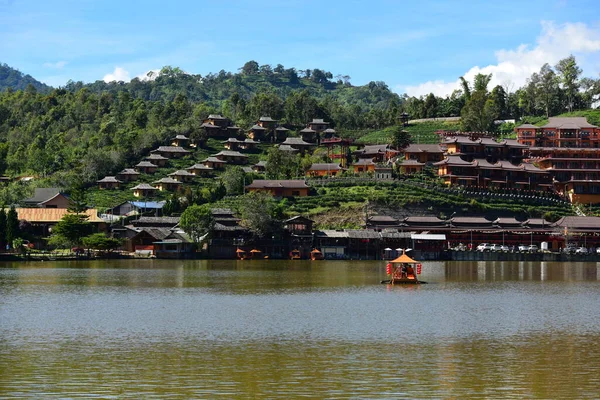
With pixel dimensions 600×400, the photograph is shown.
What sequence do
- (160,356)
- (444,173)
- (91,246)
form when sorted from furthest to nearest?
(444,173) < (91,246) < (160,356)

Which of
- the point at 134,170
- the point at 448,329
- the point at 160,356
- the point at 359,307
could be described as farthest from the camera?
the point at 134,170

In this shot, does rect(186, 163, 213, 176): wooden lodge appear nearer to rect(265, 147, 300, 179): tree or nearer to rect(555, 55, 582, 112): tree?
rect(265, 147, 300, 179): tree

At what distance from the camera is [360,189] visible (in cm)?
12506

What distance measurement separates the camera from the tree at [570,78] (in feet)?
578

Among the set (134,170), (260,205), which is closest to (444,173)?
(260,205)

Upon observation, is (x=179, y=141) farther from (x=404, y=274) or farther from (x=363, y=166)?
(x=404, y=274)

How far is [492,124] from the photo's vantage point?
168 metres

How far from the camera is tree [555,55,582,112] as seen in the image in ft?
578

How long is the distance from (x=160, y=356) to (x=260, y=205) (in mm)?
76306

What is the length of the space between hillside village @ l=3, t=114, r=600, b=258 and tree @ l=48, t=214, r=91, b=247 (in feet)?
18.5

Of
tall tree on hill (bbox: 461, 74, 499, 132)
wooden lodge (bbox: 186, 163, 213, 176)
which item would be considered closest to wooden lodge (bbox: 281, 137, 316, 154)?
wooden lodge (bbox: 186, 163, 213, 176)

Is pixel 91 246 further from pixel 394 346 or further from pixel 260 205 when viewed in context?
pixel 394 346

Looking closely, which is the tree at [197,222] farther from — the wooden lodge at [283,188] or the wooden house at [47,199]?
the wooden house at [47,199]

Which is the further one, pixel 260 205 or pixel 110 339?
pixel 260 205
